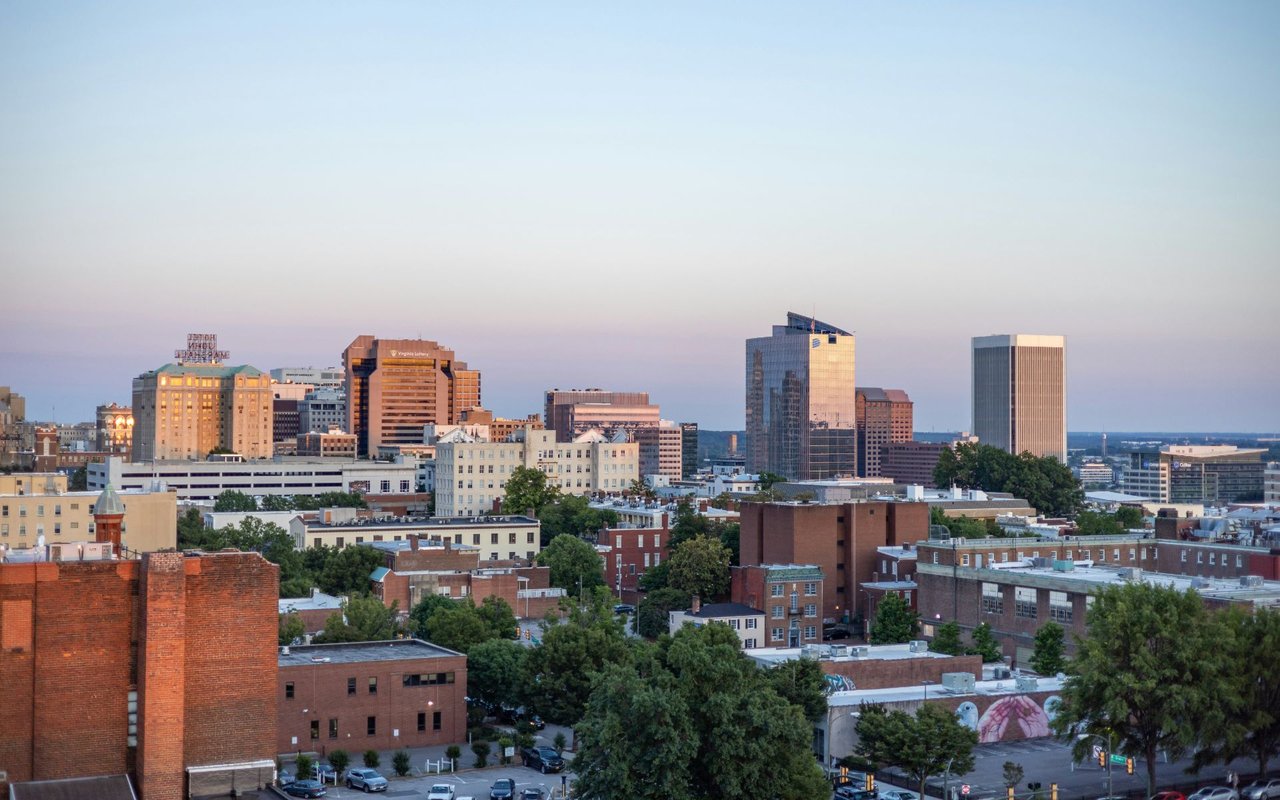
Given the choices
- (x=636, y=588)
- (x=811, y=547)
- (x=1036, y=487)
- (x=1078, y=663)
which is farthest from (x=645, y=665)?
(x=1036, y=487)

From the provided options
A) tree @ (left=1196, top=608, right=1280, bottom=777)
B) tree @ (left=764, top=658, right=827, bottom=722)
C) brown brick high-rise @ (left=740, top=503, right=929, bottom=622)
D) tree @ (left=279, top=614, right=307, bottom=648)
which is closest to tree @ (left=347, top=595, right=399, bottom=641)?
tree @ (left=279, top=614, right=307, bottom=648)

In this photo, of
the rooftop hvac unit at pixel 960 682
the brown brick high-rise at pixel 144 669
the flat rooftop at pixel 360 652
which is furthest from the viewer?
the flat rooftop at pixel 360 652

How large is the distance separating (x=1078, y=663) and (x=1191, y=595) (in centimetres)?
498

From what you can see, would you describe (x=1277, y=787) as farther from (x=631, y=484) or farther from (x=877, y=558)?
(x=631, y=484)

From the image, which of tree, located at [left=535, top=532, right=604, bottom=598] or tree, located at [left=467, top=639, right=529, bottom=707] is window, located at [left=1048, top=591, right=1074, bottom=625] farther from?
tree, located at [left=535, top=532, right=604, bottom=598]

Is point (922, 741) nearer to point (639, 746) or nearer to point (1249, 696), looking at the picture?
point (639, 746)

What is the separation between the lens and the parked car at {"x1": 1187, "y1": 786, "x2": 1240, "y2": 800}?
2008 inches

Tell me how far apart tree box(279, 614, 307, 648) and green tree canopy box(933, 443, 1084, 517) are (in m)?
104

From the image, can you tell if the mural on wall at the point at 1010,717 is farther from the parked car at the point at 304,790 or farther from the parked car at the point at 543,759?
the parked car at the point at 304,790

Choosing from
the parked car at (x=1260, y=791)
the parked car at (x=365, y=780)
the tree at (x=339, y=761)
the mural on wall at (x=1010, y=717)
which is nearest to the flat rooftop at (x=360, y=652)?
the tree at (x=339, y=761)

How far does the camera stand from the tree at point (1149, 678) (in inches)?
1999

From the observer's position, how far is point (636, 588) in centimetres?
11300

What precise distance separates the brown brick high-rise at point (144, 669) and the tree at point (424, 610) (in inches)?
1463

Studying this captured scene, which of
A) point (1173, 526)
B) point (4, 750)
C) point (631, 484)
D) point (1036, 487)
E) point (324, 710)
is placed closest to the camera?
point (4, 750)
